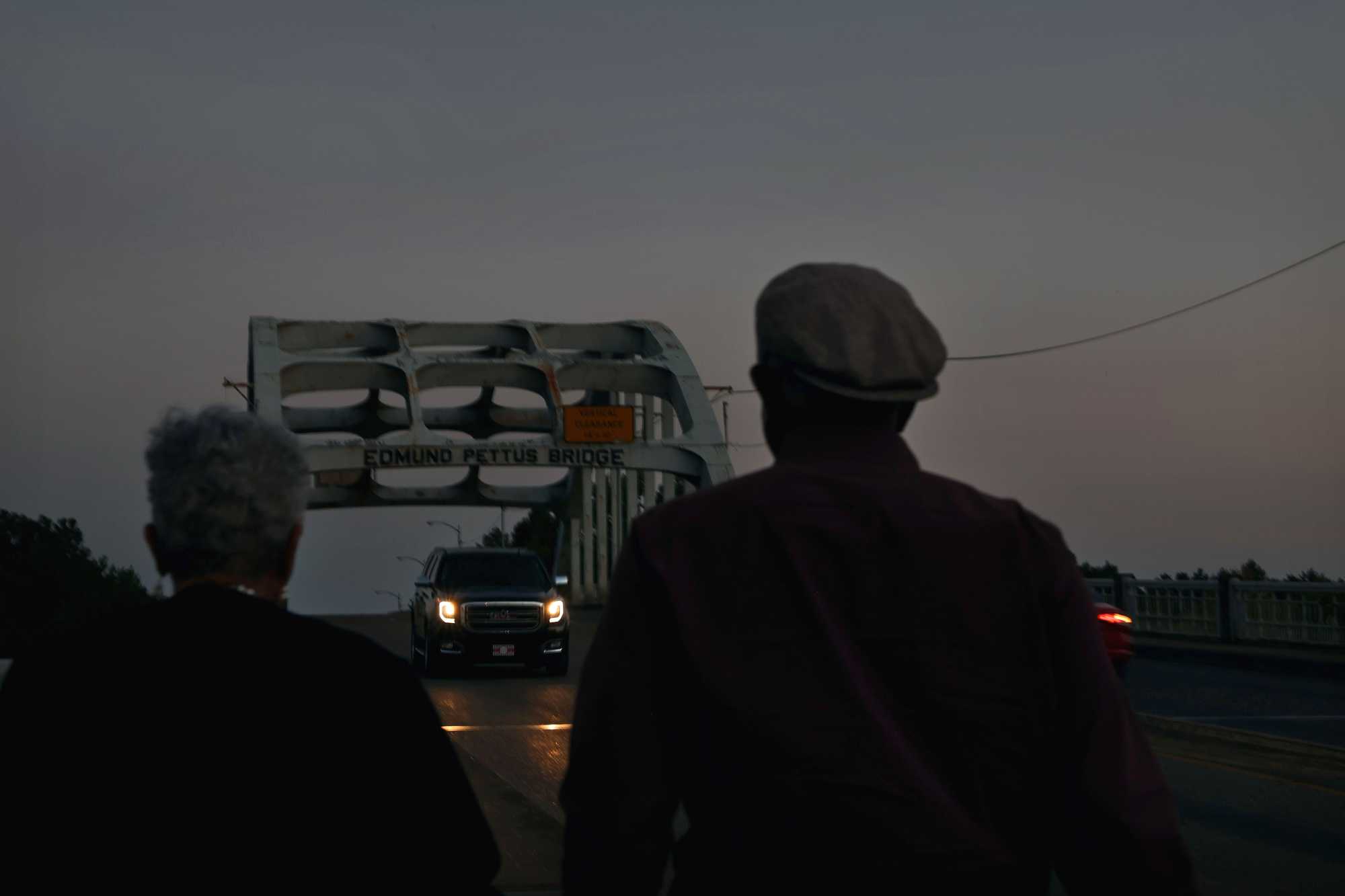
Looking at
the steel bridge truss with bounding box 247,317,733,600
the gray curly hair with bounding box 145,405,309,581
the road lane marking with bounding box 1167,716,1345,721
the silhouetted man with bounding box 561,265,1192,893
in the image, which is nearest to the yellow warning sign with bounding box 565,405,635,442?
the steel bridge truss with bounding box 247,317,733,600

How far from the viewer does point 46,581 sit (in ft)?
117

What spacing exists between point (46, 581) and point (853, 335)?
35996 mm

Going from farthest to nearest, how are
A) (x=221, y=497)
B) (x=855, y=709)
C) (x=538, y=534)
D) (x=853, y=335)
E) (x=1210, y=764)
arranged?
(x=538, y=534) → (x=1210, y=764) → (x=221, y=497) → (x=853, y=335) → (x=855, y=709)

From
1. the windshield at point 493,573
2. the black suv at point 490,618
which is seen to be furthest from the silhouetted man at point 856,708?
the windshield at point 493,573

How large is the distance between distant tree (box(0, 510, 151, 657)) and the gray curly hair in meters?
25.8

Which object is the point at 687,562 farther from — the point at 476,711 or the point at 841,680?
the point at 476,711

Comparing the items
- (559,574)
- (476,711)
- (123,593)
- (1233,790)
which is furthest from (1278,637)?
(123,593)

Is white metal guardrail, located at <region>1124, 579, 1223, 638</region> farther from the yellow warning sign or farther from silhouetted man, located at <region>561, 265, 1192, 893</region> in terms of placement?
silhouetted man, located at <region>561, 265, 1192, 893</region>

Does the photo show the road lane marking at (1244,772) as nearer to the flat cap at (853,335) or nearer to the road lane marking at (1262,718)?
the road lane marking at (1262,718)

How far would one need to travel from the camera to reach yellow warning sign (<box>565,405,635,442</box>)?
53.3m

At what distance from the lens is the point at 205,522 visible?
2.77m

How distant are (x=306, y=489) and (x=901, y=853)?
1.25 meters

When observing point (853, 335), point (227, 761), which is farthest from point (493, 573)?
point (853, 335)

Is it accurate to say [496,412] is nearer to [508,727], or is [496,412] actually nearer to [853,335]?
[508,727]
